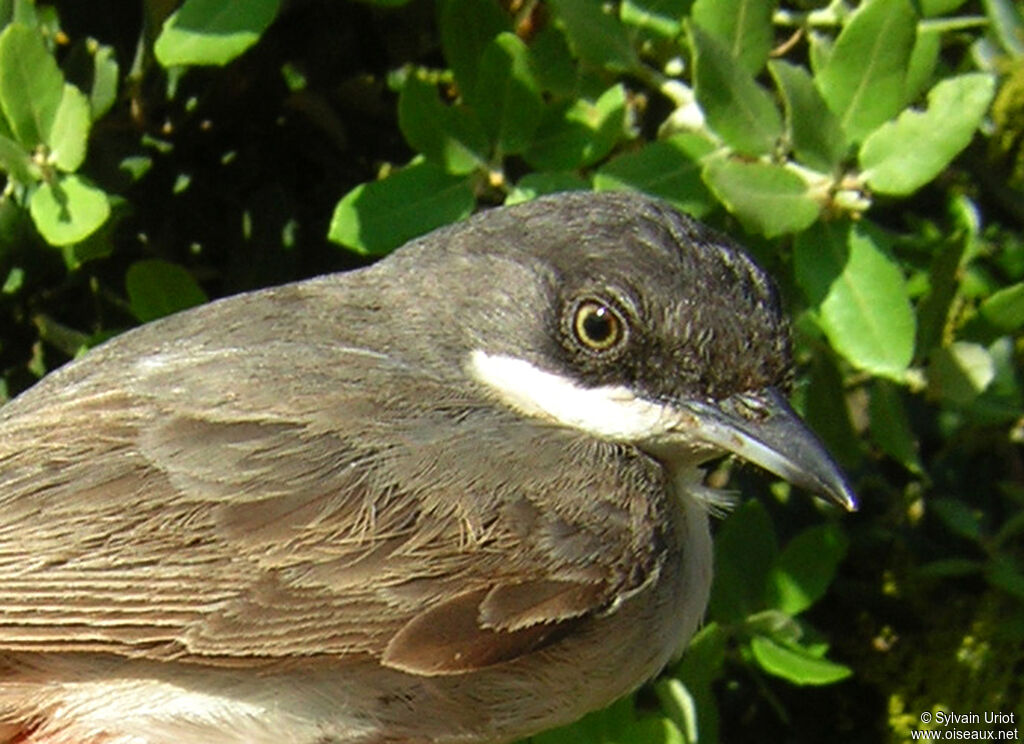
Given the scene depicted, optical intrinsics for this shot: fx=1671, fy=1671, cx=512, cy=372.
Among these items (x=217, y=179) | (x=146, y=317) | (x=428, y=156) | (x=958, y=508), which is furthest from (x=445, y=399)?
(x=958, y=508)

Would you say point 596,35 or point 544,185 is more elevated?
point 596,35

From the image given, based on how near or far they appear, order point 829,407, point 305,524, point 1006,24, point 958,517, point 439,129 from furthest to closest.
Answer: point 958,517, point 1006,24, point 829,407, point 439,129, point 305,524

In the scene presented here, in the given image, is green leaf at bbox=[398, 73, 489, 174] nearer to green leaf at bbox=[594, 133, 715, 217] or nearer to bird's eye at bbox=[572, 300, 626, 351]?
green leaf at bbox=[594, 133, 715, 217]

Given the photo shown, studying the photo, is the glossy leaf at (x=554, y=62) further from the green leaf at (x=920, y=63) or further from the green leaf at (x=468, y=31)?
the green leaf at (x=920, y=63)

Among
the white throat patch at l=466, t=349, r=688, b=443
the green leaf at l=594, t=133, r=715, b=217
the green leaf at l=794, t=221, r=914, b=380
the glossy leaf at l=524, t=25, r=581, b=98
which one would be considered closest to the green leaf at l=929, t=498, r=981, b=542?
the green leaf at l=794, t=221, r=914, b=380

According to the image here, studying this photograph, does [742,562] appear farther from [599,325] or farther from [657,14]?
[657,14]

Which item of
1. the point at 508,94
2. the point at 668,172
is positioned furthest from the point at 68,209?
the point at 668,172

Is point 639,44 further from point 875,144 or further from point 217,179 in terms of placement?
point 217,179
